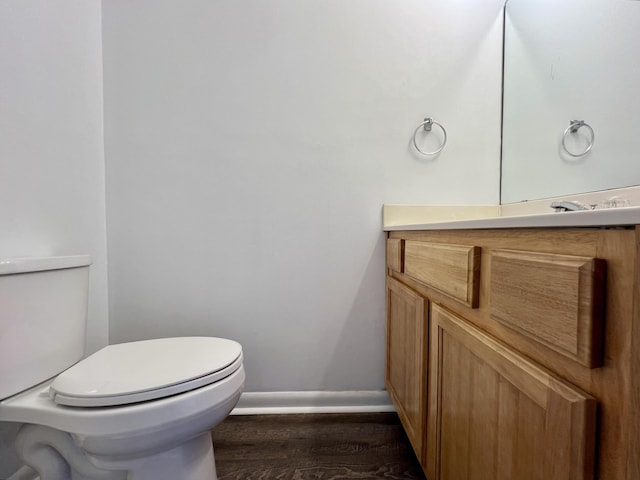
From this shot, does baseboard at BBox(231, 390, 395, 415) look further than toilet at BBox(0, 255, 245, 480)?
Yes

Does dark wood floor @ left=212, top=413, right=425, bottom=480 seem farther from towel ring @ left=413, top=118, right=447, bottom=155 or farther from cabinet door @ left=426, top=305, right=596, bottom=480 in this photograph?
towel ring @ left=413, top=118, right=447, bottom=155

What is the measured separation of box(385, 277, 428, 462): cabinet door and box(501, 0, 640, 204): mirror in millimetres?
736

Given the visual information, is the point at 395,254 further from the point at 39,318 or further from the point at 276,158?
the point at 39,318

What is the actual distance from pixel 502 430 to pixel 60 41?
5.65ft

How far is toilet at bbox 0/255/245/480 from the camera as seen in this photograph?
2.24 ft

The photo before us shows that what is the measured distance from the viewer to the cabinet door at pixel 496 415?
0.36m

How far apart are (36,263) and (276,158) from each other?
0.89m

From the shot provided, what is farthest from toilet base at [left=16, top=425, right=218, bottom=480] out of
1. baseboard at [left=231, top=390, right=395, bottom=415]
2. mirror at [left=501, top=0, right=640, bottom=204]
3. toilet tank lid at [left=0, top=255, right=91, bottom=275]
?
mirror at [left=501, top=0, right=640, bottom=204]

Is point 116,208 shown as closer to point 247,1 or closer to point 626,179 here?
point 247,1

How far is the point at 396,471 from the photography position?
1.01 meters

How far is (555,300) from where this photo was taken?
1.30ft

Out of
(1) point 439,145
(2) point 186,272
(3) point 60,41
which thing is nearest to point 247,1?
(3) point 60,41

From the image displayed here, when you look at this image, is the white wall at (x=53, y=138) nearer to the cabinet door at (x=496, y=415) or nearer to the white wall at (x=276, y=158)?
the white wall at (x=276, y=158)

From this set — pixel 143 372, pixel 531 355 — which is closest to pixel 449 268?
pixel 531 355
